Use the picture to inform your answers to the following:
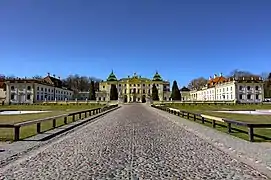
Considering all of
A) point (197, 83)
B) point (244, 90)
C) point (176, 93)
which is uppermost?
point (197, 83)

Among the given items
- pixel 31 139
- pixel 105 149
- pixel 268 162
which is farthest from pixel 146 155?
pixel 31 139

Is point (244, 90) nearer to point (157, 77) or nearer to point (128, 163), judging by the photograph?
point (157, 77)

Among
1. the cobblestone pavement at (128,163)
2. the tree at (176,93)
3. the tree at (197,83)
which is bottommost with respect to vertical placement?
the cobblestone pavement at (128,163)

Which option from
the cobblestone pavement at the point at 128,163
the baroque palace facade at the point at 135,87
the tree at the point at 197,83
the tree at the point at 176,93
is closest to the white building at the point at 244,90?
the tree at the point at 176,93

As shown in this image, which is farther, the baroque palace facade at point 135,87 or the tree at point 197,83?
the tree at point 197,83

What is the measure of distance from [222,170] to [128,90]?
13278 cm

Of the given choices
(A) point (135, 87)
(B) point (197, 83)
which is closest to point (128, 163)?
(A) point (135, 87)

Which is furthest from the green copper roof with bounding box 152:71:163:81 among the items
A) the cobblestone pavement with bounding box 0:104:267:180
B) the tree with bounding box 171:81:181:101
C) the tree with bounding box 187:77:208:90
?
the cobblestone pavement with bounding box 0:104:267:180

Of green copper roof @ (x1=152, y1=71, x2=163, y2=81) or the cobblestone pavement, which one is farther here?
green copper roof @ (x1=152, y1=71, x2=163, y2=81)

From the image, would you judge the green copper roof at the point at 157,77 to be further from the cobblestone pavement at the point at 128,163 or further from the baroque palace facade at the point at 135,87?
the cobblestone pavement at the point at 128,163

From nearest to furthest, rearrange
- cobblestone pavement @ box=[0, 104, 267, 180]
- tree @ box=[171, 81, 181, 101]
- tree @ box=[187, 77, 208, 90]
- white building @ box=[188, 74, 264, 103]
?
cobblestone pavement @ box=[0, 104, 267, 180]
white building @ box=[188, 74, 264, 103]
tree @ box=[171, 81, 181, 101]
tree @ box=[187, 77, 208, 90]

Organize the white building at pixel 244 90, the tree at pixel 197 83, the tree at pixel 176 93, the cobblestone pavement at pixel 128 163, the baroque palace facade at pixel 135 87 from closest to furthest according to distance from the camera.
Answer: the cobblestone pavement at pixel 128 163 < the white building at pixel 244 90 < the tree at pixel 176 93 < the baroque palace facade at pixel 135 87 < the tree at pixel 197 83

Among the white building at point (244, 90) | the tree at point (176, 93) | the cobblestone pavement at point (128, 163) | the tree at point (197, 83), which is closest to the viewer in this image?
the cobblestone pavement at point (128, 163)

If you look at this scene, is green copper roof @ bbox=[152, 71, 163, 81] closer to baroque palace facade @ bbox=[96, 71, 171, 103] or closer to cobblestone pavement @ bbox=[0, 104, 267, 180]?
baroque palace facade @ bbox=[96, 71, 171, 103]
